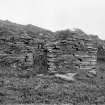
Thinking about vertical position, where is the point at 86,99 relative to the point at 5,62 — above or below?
below

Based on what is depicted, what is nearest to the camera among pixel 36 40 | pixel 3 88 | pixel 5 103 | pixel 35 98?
pixel 5 103

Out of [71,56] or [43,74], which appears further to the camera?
[71,56]

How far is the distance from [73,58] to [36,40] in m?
2.94

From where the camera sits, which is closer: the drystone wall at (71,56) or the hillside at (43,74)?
the hillside at (43,74)

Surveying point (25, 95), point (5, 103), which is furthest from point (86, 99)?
point (5, 103)

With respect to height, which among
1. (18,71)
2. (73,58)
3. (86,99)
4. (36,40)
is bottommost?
(86,99)

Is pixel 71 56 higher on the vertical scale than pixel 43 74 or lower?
higher

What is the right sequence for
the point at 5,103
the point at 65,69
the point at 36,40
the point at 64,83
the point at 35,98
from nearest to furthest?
the point at 5,103, the point at 35,98, the point at 64,83, the point at 65,69, the point at 36,40

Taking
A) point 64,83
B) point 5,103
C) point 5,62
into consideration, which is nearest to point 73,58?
point 64,83

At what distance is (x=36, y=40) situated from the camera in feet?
40.5

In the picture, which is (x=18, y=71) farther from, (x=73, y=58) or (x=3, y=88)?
(x=73, y=58)

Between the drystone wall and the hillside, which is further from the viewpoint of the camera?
the drystone wall

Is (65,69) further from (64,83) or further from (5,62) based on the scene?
(5,62)

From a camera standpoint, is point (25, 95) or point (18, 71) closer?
point (25, 95)
